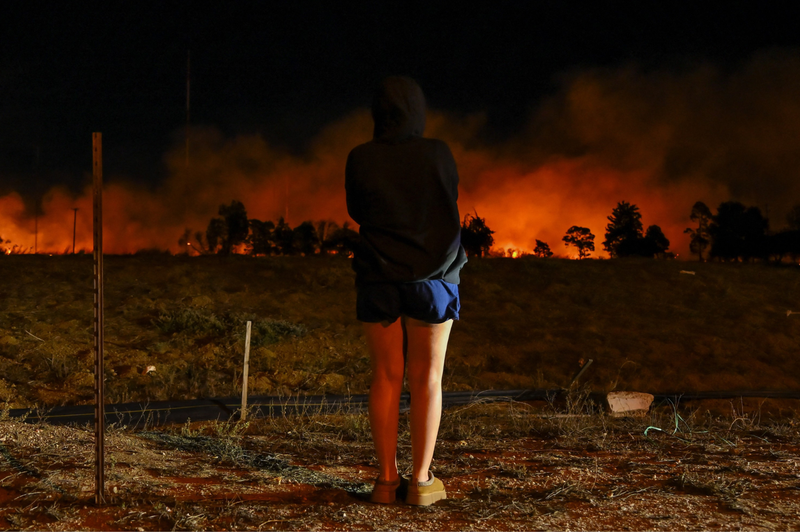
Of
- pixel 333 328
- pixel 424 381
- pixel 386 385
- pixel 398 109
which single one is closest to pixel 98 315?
pixel 386 385

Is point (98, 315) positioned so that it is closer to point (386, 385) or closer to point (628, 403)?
point (386, 385)

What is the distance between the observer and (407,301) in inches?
115

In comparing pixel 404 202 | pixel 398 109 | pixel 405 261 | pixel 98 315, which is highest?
pixel 398 109

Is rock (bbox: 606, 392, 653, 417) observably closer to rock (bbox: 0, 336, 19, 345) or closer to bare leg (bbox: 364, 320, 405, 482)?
bare leg (bbox: 364, 320, 405, 482)

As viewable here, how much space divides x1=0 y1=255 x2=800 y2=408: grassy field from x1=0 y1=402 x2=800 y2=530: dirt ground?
442 centimetres

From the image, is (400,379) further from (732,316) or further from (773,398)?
(732,316)

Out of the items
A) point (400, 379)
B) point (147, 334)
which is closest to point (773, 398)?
point (400, 379)

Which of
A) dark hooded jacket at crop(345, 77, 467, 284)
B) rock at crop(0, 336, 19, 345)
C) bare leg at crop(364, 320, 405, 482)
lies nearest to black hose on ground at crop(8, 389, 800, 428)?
bare leg at crop(364, 320, 405, 482)

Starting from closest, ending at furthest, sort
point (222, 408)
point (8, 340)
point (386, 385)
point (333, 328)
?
point (386, 385) < point (222, 408) < point (8, 340) < point (333, 328)

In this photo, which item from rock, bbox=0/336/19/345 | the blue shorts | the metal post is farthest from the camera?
rock, bbox=0/336/19/345

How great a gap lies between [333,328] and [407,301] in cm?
1275

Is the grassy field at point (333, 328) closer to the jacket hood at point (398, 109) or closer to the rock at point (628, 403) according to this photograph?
the rock at point (628, 403)

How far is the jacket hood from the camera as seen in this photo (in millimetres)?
3025

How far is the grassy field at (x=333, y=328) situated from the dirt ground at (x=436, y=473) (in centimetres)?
442
